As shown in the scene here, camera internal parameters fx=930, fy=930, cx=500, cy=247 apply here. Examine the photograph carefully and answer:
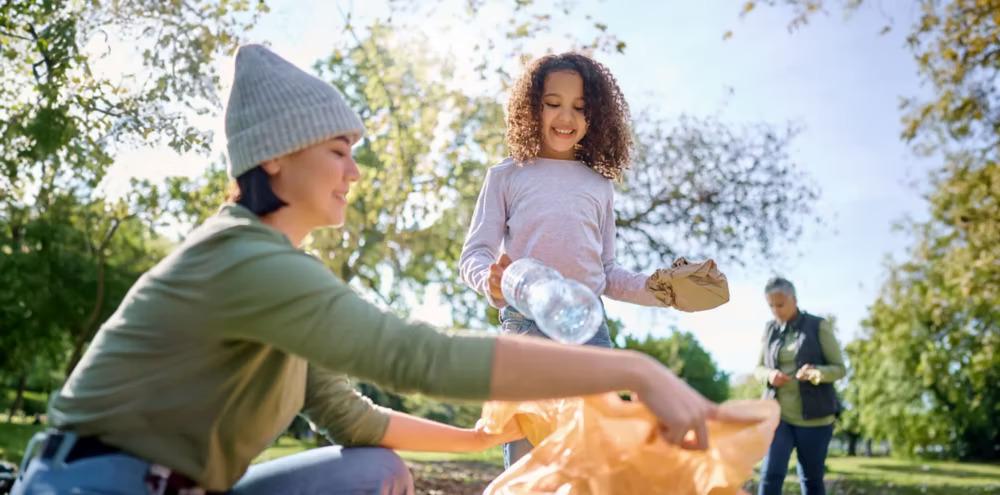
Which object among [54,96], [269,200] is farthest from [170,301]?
[54,96]

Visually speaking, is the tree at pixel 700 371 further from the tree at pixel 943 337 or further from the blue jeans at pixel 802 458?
the blue jeans at pixel 802 458

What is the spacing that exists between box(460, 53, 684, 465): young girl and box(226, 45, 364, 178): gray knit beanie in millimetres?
1262

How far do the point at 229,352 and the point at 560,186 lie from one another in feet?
6.48

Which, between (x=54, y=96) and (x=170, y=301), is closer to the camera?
(x=170, y=301)

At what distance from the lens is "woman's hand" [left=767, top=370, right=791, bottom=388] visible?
7480mm

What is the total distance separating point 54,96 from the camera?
845 cm

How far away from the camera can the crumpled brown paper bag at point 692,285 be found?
3029 millimetres

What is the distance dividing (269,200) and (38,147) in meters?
7.67

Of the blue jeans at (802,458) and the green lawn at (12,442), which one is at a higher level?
the blue jeans at (802,458)

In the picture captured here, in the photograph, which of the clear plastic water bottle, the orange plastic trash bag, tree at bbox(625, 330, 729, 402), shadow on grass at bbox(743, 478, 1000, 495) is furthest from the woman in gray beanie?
tree at bbox(625, 330, 729, 402)

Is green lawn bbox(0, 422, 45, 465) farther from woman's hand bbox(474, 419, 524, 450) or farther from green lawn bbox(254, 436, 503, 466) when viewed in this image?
woman's hand bbox(474, 419, 524, 450)

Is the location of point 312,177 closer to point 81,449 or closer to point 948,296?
point 81,449

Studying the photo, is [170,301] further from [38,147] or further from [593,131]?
[38,147]

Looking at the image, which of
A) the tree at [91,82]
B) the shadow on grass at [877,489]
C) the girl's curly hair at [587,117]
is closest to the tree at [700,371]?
the shadow on grass at [877,489]
